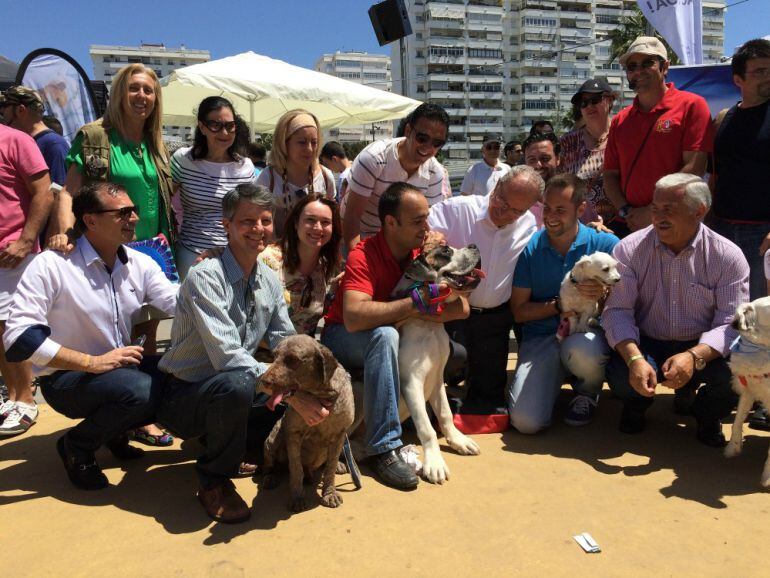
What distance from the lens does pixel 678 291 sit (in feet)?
12.2

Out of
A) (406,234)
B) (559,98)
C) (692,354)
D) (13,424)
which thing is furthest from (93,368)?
(559,98)

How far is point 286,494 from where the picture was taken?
3164 mm

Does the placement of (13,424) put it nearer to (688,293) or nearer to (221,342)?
(221,342)

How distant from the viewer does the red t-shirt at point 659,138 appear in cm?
437

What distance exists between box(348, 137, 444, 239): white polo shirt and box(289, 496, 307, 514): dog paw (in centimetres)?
234

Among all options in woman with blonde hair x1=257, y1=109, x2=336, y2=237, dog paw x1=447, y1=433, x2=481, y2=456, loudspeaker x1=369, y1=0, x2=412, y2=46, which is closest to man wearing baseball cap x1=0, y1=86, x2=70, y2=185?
woman with blonde hair x1=257, y1=109, x2=336, y2=237

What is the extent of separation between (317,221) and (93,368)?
1644mm

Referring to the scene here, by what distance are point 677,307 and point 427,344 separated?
172 cm

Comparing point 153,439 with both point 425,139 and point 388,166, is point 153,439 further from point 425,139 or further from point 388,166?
point 425,139

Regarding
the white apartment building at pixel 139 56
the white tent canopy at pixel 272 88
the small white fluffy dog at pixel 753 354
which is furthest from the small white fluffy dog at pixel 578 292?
the white apartment building at pixel 139 56

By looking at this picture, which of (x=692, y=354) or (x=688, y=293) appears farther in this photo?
(x=688, y=293)

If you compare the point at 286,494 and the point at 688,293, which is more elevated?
the point at 688,293

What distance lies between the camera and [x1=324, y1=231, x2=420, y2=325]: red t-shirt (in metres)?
3.56

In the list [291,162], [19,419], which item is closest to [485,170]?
[291,162]
